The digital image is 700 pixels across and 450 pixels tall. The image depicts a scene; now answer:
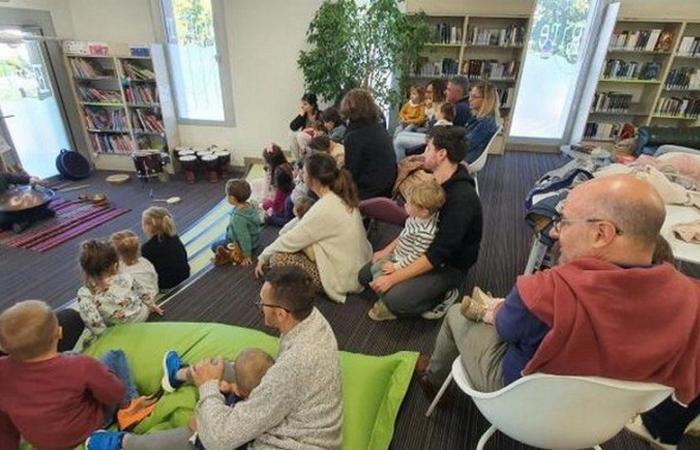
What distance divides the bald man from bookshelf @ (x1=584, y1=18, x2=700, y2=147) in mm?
4989

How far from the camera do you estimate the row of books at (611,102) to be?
16.5 ft

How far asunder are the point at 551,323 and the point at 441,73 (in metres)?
4.95

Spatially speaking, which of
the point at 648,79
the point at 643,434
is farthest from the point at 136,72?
the point at 648,79

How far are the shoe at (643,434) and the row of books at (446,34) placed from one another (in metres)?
4.68

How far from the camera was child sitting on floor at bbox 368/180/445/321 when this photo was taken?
2023 mm

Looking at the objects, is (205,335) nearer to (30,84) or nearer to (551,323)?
(551,323)

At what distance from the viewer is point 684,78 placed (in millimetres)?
4727

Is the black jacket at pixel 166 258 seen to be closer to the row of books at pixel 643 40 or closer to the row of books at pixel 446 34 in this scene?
the row of books at pixel 446 34

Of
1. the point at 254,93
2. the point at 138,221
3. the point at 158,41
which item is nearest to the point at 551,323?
the point at 138,221

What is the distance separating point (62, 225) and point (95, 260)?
9.63 feet

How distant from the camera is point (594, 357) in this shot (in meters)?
0.95

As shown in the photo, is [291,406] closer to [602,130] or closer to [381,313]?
[381,313]

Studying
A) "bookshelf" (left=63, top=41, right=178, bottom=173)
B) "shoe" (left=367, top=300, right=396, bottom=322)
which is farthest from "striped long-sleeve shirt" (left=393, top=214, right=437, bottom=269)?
"bookshelf" (left=63, top=41, right=178, bottom=173)

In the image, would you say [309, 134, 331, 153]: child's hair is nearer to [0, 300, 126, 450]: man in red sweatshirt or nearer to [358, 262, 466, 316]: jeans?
[358, 262, 466, 316]: jeans
